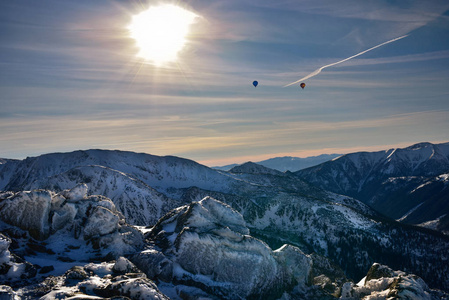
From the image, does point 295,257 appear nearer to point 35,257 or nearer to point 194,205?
point 194,205

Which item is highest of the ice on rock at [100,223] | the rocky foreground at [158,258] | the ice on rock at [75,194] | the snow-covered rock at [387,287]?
the ice on rock at [75,194]

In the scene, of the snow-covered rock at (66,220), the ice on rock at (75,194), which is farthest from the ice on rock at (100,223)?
the ice on rock at (75,194)

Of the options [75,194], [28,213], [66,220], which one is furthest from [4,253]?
[75,194]

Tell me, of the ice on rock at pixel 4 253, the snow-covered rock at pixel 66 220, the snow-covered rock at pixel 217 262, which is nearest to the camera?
the ice on rock at pixel 4 253

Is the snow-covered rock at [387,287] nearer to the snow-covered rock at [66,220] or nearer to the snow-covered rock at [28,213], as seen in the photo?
the snow-covered rock at [66,220]

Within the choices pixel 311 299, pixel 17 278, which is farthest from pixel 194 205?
pixel 17 278

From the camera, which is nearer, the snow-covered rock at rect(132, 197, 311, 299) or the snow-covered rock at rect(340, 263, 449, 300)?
the snow-covered rock at rect(340, 263, 449, 300)

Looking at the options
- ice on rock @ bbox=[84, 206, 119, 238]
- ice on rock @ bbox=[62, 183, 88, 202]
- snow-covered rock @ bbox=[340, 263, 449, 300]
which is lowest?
snow-covered rock @ bbox=[340, 263, 449, 300]

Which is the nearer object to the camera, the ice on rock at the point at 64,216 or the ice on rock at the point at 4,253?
the ice on rock at the point at 4,253

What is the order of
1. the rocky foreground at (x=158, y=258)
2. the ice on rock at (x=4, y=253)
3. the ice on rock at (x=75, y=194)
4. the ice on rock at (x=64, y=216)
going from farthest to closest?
1. the ice on rock at (x=75, y=194)
2. the ice on rock at (x=64, y=216)
3. the rocky foreground at (x=158, y=258)
4. the ice on rock at (x=4, y=253)

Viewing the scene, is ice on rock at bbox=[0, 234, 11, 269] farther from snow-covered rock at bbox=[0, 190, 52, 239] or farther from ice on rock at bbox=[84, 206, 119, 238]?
ice on rock at bbox=[84, 206, 119, 238]

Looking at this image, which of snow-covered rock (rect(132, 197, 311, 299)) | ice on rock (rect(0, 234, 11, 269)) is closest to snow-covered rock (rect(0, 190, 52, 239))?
ice on rock (rect(0, 234, 11, 269))
